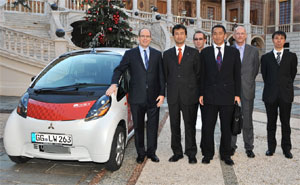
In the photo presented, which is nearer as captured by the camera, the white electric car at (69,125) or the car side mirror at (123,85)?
the white electric car at (69,125)

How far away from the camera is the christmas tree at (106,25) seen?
378 inches

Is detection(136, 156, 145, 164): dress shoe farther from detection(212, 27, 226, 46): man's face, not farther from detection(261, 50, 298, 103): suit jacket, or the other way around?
detection(261, 50, 298, 103): suit jacket

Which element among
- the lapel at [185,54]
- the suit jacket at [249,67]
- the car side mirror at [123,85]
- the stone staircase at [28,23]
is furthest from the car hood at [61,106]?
the stone staircase at [28,23]

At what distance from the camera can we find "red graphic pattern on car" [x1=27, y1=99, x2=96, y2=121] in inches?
145

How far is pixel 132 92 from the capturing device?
421 cm

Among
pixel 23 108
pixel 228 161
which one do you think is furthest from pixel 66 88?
pixel 228 161

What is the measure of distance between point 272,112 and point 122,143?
2.38 metres

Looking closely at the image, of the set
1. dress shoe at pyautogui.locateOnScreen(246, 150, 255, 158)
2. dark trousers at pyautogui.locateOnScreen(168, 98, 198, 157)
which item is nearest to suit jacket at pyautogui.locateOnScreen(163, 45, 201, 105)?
dark trousers at pyautogui.locateOnScreen(168, 98, 198, 157)

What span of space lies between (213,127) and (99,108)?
170cm

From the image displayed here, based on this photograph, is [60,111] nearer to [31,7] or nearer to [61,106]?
[61,106]

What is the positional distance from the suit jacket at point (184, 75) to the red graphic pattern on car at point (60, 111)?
1.17 meters

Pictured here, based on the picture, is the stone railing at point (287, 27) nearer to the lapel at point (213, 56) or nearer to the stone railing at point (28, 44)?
the stone railing at point (28, 44)

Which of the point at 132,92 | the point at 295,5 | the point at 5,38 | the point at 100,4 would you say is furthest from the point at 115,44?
the point at 295,5

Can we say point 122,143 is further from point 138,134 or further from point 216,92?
point 216,92
